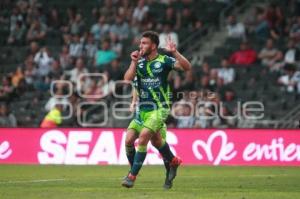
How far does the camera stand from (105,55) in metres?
30.8

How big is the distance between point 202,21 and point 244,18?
4.80 feet

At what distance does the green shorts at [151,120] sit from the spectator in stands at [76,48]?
16.2 m

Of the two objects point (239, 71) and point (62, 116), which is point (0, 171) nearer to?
point (62, 116)

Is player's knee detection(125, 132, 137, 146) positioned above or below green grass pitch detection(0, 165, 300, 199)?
above

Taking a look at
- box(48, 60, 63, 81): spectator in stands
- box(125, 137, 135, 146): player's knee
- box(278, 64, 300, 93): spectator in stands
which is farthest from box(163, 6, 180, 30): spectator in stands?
box(125, 137, 135, 146): player's knee

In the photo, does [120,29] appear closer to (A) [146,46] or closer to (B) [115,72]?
(B) [115,72]

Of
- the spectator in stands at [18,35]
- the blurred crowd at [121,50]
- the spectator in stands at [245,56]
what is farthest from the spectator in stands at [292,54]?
the spectator in stands at [18,35]

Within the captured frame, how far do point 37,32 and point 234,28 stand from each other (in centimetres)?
754

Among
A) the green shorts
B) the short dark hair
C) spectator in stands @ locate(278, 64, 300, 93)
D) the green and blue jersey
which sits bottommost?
spectator in stands @ locate(278, 64, 300, 93)

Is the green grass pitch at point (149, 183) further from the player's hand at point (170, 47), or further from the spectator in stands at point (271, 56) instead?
the spectator in stands at point (271, 56)

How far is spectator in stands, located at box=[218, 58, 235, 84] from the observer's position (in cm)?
2861

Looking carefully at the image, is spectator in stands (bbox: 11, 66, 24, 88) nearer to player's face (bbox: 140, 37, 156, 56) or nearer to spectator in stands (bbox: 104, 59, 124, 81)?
spectator in stands (bbox: 104, 59, 124, 81)

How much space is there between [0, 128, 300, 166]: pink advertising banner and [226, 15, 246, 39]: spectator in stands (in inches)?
262

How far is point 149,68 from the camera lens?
50.4 ft
